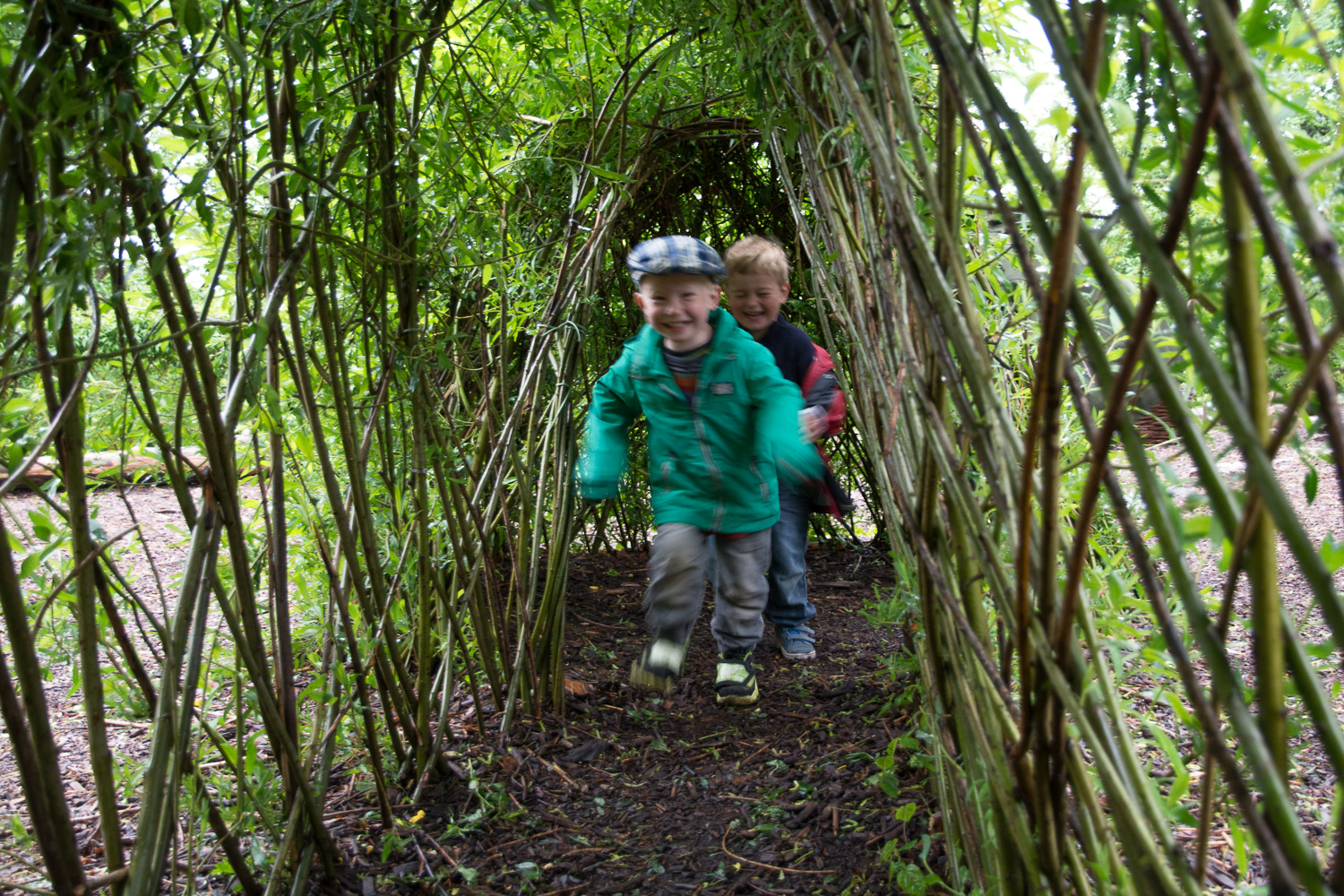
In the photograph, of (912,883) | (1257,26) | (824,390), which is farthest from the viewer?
(824,390)

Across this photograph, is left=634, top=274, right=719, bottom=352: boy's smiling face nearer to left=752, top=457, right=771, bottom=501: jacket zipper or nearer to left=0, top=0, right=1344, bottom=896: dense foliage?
left=0, top=0, right=1344, bottom=896: dense foliage

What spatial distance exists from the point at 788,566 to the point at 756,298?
0.95m

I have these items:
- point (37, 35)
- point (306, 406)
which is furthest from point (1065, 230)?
point (306, 406)

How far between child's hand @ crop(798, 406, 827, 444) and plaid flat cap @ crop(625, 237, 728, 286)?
20.0 inches

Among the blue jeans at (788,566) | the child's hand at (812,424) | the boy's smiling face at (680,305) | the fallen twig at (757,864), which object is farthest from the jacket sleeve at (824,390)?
the fallen twig at (757,864)

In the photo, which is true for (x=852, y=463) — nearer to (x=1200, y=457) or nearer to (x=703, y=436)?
(x=703, y=436)

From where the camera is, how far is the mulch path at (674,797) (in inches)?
70.9

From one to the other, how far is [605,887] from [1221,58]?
1773 millimetres

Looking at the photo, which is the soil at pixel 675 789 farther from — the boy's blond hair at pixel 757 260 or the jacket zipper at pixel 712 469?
the boy's blond hair at pixel 757 260

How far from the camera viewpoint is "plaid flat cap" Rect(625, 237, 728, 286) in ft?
8.25

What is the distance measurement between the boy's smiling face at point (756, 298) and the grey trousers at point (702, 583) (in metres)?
0.81

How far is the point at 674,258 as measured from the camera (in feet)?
8.24

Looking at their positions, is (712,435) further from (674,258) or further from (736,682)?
(736,682)

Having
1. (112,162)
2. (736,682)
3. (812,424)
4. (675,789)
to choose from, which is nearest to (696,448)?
(812,424)
